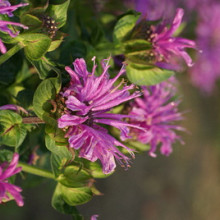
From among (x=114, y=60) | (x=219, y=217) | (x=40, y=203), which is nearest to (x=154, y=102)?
(x=114, y=60)

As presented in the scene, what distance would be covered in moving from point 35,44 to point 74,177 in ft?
0.87

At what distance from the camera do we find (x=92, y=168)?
2.39 feet

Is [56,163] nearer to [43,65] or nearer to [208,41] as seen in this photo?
[43,65]

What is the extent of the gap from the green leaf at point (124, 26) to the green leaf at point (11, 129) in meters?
0.30

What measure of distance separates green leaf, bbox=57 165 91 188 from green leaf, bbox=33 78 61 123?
15cm

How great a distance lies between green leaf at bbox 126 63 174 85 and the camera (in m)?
0.77

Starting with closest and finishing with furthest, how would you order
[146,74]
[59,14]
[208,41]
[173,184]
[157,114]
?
[59,14] < [146,74] < [157,114] < [208,41] < [173,184]

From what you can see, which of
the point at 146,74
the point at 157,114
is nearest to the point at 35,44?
the point at 146,74

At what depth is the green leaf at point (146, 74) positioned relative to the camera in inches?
30.3

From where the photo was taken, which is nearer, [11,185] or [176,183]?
[11,185]

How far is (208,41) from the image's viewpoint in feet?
5.62

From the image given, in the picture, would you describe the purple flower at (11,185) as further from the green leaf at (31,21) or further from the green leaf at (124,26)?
the green leaf at (124,26)

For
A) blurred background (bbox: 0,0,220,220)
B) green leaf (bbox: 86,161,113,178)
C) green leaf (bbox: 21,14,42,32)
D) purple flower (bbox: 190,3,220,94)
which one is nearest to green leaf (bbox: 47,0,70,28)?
green leaf (bbox: 21,14,42,32)

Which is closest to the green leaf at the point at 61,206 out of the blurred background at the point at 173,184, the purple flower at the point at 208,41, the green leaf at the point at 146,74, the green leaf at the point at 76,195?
the green leaf at the point at 76,195
